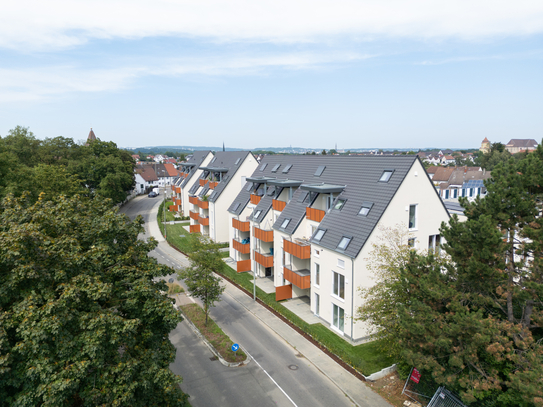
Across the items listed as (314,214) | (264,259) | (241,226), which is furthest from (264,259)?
(314,214)

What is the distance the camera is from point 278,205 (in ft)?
112

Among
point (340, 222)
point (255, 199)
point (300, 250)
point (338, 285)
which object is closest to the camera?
point (338, 285)

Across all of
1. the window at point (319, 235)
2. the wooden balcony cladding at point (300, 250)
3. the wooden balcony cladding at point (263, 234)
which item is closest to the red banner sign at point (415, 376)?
the window at point (319, 235)

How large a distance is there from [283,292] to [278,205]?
8054 millimetres

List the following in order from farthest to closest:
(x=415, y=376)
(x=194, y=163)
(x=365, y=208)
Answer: (x=194, y=163) < (x=365, y=208) < (x=415, y=376)

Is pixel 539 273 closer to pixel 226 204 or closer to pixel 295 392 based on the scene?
pixel 295 392

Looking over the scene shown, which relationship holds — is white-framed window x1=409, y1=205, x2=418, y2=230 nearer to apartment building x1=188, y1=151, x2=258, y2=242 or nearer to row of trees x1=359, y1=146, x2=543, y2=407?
row of trees x1=359, y1=146, x2=543, y2=407

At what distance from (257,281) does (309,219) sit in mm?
9559

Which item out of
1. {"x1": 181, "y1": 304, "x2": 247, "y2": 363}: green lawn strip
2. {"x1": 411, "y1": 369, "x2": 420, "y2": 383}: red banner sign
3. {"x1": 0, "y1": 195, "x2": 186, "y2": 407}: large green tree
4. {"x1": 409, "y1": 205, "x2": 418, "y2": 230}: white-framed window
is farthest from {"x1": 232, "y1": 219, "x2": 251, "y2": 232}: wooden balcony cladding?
{"x1": 0, "y1": 195, "x2": 186, "y2": 407}: large green tree

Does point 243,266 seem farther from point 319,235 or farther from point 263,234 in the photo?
point 319,235

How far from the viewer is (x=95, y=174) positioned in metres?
66.1

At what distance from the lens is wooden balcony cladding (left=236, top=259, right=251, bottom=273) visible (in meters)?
37.2

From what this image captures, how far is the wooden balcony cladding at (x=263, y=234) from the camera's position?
1305 inches

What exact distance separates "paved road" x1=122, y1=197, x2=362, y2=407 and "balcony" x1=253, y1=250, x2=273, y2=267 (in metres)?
7.15
